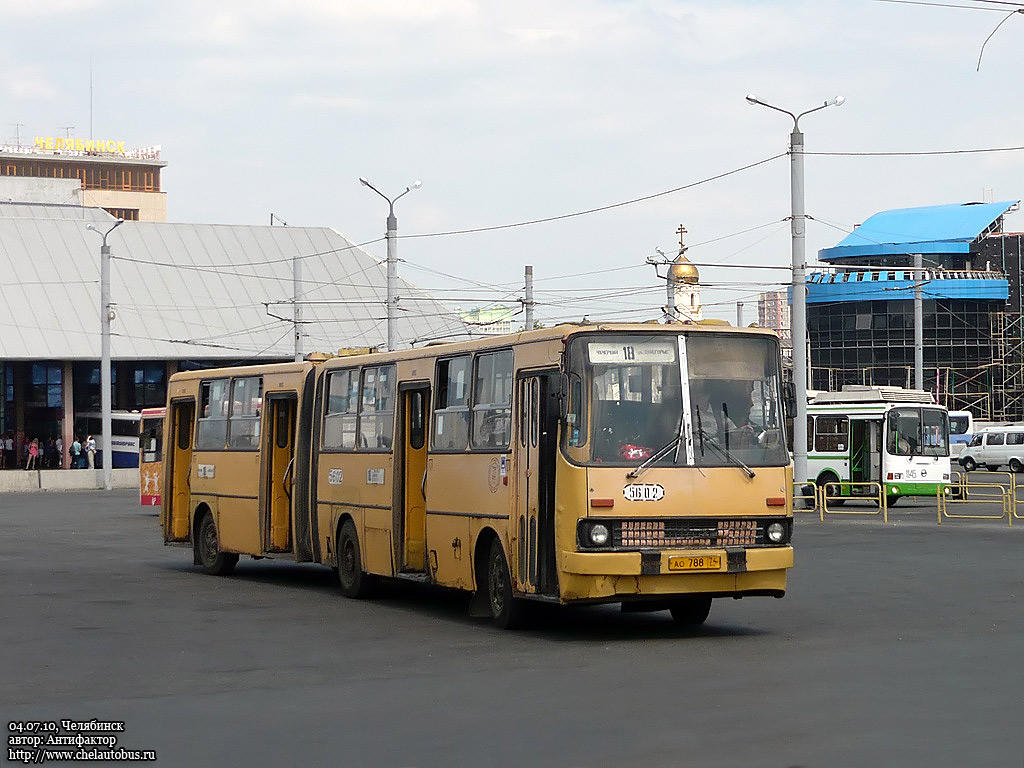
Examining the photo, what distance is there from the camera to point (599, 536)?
14172mm

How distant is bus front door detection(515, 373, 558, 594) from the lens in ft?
48.1

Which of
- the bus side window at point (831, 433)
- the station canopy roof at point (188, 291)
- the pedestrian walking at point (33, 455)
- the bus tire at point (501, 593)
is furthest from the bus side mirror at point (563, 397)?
the pedestrian walking at point (33, 455)

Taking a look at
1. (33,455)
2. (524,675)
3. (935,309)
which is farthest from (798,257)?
(935,309)

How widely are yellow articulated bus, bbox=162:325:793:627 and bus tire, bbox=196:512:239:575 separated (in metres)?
4.89

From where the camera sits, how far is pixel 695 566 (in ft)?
46.8

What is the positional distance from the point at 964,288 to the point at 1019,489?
45409 millimetres

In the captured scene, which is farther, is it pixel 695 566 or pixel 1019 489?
pixel 1019 489

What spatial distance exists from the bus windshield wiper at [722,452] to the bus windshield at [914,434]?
29897 mm

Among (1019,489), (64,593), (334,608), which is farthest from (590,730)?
(1019,489)

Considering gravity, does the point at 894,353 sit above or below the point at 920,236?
below

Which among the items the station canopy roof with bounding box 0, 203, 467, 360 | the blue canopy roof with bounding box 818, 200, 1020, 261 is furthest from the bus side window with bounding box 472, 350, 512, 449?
the blue canopy roof with bounding box 818, 200, 1020, 261

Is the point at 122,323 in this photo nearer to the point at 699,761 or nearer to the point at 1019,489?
the point at 1019,489

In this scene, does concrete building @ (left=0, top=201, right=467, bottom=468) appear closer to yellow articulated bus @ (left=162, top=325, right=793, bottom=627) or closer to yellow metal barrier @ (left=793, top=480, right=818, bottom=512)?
yellow metal barrier @ (left=793, top=480, right=818, bottom=512)

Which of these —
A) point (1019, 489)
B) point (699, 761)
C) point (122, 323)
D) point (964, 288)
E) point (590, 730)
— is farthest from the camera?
point (964, 288)
